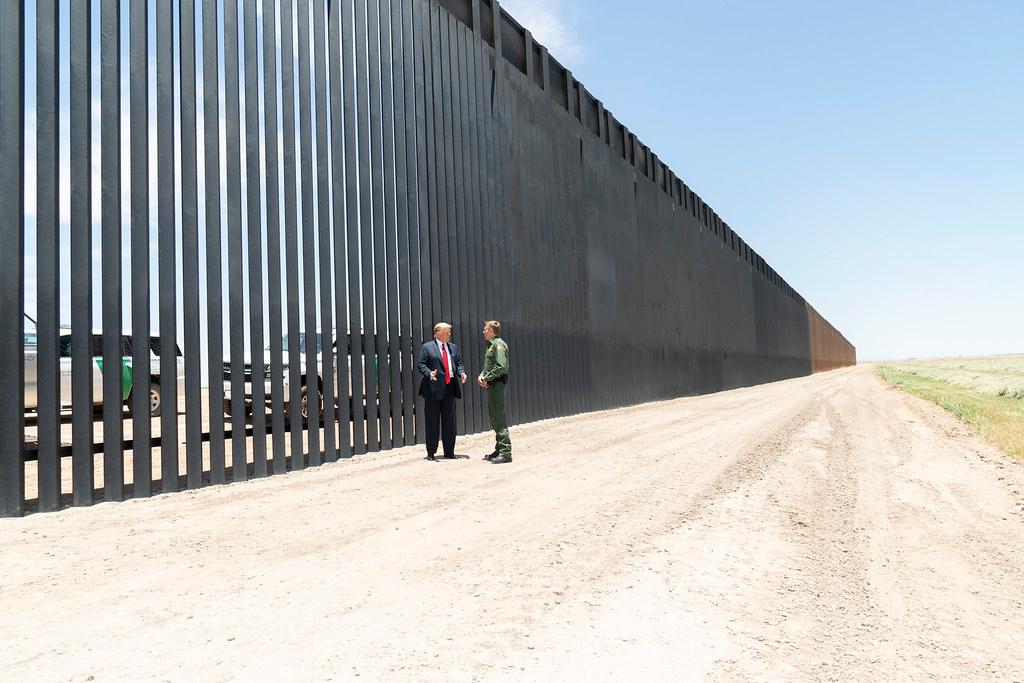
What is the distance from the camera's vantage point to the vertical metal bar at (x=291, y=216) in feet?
26.8

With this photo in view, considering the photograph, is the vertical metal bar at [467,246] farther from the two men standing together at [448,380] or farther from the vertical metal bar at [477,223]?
the two men standing together at [448,380]

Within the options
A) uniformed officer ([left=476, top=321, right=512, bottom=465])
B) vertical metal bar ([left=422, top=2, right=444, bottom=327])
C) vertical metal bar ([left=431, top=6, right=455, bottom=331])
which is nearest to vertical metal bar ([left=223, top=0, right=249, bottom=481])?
uniformed officer ([left=476, top=321, right=512, bottom=465])

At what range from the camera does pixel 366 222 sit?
964cm

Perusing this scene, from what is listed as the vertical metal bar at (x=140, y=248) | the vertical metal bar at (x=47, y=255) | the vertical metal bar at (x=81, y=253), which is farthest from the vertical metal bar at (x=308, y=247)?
the vertical metal bar at (x=47, y=255)

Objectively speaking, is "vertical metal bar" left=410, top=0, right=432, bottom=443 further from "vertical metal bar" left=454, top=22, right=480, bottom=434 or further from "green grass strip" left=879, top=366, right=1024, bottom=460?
"green grass strip" left=879, top=366, right=1024, bottom=460

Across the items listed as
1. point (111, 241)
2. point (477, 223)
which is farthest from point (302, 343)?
point (477, 223)

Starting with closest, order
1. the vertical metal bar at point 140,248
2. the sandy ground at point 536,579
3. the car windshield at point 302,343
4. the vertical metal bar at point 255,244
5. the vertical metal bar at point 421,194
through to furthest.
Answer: the sandy ground at point 536,579 < the vertical metal bar at point 140,248 < the vertical metal bar at point 255,244 < the car windshield at point 302,343 < the vertical metal bar at point 421,194

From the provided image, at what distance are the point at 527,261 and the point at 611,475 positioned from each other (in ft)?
26.9

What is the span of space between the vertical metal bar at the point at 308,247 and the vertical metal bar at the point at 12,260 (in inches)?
121

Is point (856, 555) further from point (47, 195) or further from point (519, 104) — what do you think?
point (519, 104)

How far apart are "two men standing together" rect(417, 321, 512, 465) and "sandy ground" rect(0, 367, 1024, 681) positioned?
52.8 inches

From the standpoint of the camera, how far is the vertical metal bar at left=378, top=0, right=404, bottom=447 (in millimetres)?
9906

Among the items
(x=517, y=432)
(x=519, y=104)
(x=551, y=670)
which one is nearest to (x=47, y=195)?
(x=551, y=670)

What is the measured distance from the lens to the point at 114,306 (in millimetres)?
6188
